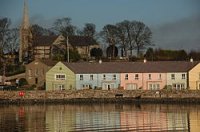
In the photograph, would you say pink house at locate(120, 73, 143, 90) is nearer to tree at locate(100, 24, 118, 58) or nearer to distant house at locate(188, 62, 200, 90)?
distant house at locate(188, 62, 200, 90)

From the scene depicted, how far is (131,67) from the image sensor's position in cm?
8150

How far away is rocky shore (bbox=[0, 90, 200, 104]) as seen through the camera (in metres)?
71.1

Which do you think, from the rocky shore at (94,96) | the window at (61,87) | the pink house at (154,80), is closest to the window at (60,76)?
the window at (61,87)

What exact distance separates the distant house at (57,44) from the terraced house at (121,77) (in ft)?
76.2

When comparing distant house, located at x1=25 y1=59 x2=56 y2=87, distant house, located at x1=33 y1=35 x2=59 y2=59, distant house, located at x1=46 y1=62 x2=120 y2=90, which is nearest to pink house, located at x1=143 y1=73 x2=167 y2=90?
distant house, located at x1=46 y1=62 x2=120 y2=90

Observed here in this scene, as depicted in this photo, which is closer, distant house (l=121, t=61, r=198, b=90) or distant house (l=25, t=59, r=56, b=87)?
distant house (l=121, t=61, r=198, b=90)

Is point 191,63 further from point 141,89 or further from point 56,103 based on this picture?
point 56,103

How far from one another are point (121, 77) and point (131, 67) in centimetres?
257

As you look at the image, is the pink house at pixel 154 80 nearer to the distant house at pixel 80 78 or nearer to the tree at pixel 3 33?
the distant house at pixel 80 78

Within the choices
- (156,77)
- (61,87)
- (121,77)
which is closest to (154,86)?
(156,77)

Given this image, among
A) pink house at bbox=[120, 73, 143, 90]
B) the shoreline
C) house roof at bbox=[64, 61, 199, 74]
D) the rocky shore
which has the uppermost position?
house roof at bbox=[64, 61, 199, 74]

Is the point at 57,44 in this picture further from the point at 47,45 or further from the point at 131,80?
the point at 131,80

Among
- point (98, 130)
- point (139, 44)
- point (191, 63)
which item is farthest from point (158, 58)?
point (98, 130)

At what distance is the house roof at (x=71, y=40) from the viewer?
10451 centimetres
